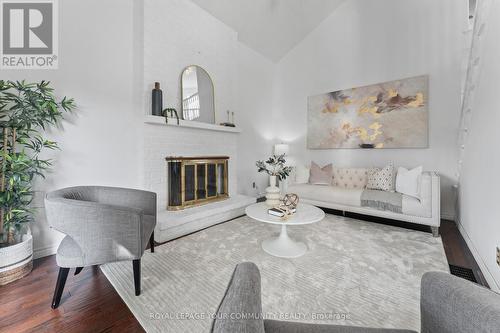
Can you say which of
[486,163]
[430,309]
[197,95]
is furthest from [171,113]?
[486,163]

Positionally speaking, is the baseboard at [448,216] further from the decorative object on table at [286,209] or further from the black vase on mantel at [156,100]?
the black vase on mantel at [156,100]

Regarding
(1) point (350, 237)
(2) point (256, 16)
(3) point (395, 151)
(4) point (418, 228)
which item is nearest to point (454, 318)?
(1) point (350, 237)

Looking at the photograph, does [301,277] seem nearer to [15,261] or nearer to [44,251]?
[15,261]

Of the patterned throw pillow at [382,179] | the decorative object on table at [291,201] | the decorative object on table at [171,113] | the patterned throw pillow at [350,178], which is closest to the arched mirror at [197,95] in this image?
the decorative object on table at [171,113]

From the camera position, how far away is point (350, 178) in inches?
139

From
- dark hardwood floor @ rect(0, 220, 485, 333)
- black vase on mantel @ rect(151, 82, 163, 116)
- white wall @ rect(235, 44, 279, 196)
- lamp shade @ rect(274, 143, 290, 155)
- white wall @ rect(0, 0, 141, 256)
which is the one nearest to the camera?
dark hardwood floor @ rect(0, 220, 485, 333)

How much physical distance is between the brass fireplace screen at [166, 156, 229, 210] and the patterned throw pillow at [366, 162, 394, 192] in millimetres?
2351

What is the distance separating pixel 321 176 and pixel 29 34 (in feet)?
13.5

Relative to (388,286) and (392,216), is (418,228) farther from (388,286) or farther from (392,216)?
(388,286)

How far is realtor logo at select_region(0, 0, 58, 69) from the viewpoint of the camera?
1.88 metres

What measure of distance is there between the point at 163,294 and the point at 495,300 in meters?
1.66

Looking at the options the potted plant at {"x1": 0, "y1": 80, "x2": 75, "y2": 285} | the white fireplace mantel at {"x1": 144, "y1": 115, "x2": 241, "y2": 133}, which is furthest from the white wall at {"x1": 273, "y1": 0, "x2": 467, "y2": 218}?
the potted plant at {"x1": 0, "y1": 80, "x2": 75, "y2": 285}

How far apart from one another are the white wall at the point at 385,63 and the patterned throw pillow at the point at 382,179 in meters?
0.42

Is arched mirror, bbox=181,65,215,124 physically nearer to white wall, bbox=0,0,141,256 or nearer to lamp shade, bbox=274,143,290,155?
white wall, bbox=0,0,141,256
